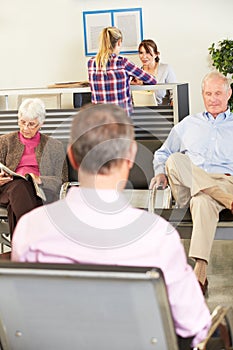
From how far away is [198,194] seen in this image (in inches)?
Result: 181

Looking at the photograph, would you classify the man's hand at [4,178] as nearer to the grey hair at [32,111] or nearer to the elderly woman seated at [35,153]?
the elderly woman seated at [35,153]

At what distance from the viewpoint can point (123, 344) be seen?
2088 millimetres

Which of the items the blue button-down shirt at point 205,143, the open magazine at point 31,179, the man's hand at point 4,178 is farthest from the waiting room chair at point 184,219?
the man's hand at point 4,178

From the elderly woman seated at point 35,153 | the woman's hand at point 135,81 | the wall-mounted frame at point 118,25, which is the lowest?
the elderly woman seated at point 35,153

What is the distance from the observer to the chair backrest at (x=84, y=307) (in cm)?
199

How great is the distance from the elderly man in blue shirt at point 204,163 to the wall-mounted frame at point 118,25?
4.73m

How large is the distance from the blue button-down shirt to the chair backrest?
284 centimetres

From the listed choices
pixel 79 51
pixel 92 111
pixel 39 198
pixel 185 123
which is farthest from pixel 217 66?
pixel 92 111

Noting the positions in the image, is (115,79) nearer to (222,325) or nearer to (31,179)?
(31,179)

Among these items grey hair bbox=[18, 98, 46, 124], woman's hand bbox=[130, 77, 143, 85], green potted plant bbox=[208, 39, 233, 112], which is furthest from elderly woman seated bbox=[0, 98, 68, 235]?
green potted plant bbox=[208, 39, 233, 112]

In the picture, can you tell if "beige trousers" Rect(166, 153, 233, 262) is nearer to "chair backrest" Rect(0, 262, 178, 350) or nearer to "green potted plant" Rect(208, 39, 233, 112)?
"chair backrest" Rect(0, 262, 178, 350)

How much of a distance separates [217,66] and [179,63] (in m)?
0.61

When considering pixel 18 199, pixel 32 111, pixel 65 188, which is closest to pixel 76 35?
pixel 32 111

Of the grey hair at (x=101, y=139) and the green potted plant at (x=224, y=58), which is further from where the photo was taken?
the green potted plant at (x=224, y=58)
